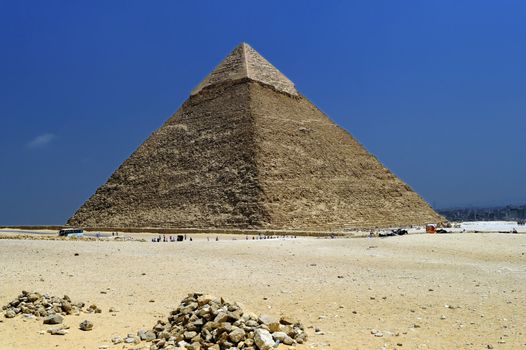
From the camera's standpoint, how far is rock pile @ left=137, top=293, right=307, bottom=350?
6.04 m

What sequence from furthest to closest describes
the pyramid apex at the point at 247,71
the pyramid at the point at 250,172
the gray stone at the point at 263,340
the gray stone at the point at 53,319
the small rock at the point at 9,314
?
the pyramid apex at the point at 247,71
the pyramid at the point at 250,172
the small rock at the point at 9,314
the gray stone at the point at 53,319
the gray stone at the point at 263,340

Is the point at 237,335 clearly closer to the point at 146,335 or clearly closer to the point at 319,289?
the point at 146,335

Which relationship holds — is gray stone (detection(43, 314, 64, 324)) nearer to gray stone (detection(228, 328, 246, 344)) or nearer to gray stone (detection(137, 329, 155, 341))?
gray stone (detection(137, 329, 155, 341))

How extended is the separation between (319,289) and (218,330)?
403cm

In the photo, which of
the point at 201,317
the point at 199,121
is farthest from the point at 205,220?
the point at 201,317

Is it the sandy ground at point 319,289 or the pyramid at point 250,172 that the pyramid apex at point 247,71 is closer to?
the pyramid at point 250,172

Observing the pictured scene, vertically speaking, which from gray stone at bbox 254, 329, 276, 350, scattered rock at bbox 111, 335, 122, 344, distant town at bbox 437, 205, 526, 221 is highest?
distant town at bbox 437, 205, 526, 221

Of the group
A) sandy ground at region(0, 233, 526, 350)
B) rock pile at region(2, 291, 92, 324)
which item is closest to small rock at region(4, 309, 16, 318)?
rock pile at region(2, 291, 92, 324)

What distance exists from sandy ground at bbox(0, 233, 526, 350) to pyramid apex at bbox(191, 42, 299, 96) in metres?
38.8

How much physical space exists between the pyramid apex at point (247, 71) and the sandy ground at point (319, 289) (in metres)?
38.8

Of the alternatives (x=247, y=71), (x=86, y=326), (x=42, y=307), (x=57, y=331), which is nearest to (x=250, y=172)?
(x=247, y=71)

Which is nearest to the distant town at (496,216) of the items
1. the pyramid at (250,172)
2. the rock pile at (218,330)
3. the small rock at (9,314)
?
the pyramid at (250,172)

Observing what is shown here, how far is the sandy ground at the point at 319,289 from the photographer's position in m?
7.09

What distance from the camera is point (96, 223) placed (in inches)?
1817
